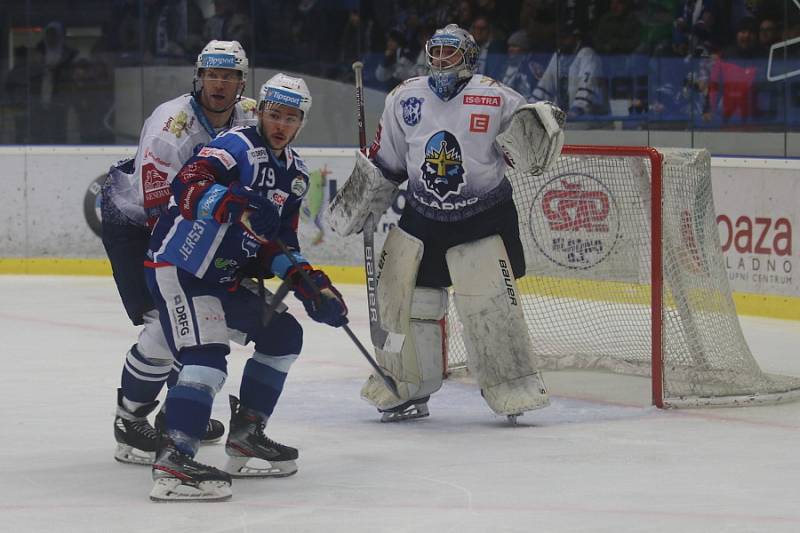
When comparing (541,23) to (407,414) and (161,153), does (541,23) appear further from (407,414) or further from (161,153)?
(161,153)

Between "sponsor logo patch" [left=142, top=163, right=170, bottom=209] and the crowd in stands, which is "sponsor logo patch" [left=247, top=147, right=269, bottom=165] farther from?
the crowd in stands

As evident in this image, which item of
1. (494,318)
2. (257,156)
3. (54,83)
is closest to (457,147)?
(494,318)

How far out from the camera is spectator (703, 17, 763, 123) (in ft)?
28.4

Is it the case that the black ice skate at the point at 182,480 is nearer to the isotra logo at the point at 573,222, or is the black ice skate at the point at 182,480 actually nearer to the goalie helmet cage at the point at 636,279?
the goalie helmet cage at the point at 636,279

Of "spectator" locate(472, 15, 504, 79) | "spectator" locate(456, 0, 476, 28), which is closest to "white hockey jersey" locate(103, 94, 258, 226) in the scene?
"spectator" locate(472, 15, 504, 79)

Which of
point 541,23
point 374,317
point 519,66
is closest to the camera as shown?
point 374,317

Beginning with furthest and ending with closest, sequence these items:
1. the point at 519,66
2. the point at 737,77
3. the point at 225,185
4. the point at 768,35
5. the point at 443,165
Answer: the point at 519,66, the point at 737,77, the point at 768,35, the point at 443,165, the point at 225,185

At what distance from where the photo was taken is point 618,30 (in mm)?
9492

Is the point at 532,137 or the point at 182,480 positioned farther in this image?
A: the point at 532,137

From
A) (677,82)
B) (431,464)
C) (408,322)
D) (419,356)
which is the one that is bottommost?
(431,464)

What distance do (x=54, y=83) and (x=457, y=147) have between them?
610 cm

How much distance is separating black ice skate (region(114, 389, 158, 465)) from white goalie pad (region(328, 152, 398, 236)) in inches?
40.3

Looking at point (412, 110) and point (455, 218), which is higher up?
point (412, 110)

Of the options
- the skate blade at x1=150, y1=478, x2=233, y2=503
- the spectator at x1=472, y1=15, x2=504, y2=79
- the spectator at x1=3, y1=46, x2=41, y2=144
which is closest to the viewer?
the skate blade at x1=150, y1=478, x2=233, y2=503
